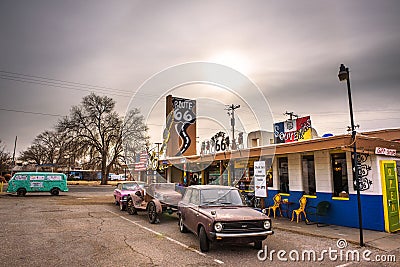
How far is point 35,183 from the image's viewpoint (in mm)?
26172

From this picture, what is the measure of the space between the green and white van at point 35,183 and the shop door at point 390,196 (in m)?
26.4

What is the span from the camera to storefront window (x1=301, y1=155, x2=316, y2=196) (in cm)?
1240

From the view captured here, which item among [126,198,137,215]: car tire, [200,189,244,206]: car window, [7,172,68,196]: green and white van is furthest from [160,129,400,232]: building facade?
[7,172,68,196]: green and white van

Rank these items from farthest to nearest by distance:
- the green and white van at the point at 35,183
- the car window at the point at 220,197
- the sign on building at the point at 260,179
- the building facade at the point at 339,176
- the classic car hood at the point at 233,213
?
the green and white van at the point at 35,183 < the sign on building at the point at 260,179 < the building facade at the point at 339,176 < the car window at the point at 220,197 < the classic car hood at the point at 233,213

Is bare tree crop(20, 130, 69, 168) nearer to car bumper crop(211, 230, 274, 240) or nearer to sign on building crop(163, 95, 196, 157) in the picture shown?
sign on building crop(163, 95, 196, 157)

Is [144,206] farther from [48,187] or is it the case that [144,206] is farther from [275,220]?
[48,187]

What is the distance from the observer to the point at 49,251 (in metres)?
7.45

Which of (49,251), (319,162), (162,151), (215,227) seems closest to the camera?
(215,227)

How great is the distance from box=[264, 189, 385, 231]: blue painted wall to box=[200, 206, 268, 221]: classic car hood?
502cm

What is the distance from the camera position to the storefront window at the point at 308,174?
12.4 meters

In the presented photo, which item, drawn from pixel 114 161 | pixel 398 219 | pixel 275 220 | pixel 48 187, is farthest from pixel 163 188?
pixel 114 161

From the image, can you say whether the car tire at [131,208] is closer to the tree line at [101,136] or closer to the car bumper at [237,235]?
the car bumper at [237,235]

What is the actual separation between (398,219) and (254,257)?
6.45 metres

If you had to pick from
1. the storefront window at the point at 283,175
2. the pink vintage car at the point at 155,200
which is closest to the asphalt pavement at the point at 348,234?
the storefront window at the point at 283,175
